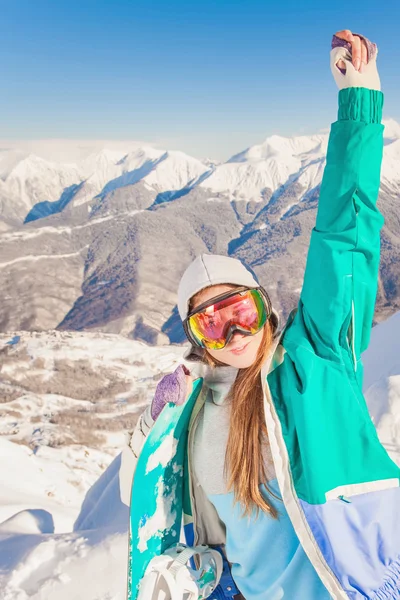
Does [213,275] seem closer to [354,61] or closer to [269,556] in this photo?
[354,61]

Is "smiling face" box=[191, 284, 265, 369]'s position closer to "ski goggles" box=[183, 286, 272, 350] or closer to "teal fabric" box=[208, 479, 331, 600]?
"ski goggles" box=[183, 286, 272, 350]

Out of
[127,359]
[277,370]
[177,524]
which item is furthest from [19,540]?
[127,359]

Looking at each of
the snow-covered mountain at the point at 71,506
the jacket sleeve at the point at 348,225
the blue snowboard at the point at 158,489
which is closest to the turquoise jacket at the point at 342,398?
the jacket sleeve at the point at 348,225

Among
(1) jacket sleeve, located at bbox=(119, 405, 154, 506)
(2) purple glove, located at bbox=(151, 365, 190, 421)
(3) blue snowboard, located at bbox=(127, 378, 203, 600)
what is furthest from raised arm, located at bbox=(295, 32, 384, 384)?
(1) jacket sleeve, located at bbox=(119, 405, 154, 506)

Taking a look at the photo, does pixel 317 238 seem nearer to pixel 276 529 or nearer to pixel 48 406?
pixel 276 529

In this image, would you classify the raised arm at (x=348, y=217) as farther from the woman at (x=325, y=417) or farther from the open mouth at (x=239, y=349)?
the open mouth at (x=239, y=349)

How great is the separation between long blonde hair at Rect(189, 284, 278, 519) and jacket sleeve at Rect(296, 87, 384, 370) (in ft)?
1.60

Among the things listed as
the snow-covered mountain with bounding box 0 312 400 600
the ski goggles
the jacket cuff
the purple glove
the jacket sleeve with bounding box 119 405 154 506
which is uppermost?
the jacket cuff

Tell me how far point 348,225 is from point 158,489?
189 cm

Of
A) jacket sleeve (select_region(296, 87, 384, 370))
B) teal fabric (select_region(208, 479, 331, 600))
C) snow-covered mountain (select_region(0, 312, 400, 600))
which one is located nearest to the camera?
jacket sleeve (select_region(296, 87, 384, 370))

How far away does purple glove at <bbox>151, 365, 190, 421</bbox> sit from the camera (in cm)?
246

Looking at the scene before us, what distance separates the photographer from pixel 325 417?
1.96 metres

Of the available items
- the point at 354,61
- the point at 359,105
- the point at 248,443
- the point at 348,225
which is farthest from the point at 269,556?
the point at 354,61

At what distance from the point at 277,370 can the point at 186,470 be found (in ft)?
3.43
